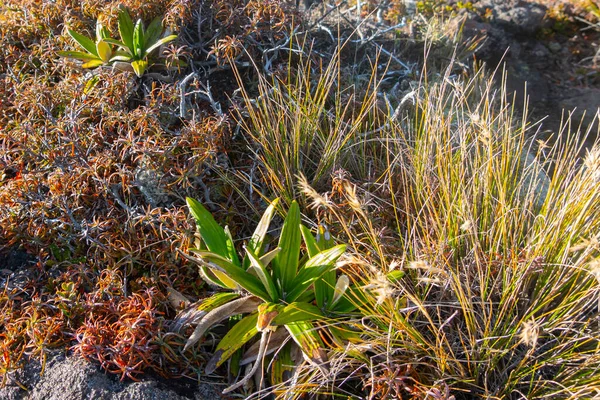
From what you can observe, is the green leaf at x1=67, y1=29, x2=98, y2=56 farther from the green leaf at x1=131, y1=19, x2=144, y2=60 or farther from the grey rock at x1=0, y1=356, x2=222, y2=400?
the grey rock at x1=0, y1=356, x2=222, y2=400

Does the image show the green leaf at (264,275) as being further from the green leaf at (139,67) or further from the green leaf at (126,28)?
the green leaf at (126,28)

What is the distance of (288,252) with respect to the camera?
2260mm

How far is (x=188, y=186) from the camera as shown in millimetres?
2549

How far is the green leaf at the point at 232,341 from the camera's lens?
6.87 feet

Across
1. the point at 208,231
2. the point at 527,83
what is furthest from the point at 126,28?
the point at 527,83

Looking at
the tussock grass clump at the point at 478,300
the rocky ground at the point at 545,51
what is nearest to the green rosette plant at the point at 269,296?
the tussock grass clump at the point at 478,300

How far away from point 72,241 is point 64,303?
0.41 metres

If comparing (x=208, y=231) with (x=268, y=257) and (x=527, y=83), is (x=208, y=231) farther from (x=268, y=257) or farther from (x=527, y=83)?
(x=527, y=83)

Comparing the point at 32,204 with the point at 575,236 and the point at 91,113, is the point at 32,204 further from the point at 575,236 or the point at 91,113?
the point at 575,236

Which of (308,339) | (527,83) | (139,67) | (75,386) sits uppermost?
(139,67)

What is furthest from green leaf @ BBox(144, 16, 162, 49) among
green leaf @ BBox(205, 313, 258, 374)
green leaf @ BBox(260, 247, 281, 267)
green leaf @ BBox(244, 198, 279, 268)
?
green leaf @ BBox(205, 313, 258, 374)

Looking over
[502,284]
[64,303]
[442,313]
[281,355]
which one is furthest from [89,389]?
[502,284]

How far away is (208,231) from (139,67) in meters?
1.10

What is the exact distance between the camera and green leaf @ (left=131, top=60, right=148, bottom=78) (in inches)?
111
